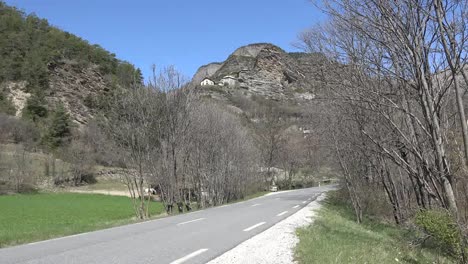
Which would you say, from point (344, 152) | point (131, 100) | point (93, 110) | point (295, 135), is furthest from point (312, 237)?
point (93, 110)

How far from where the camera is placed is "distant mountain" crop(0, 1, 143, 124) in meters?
102

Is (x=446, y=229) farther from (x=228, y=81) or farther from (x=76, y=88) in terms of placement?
(x=228, y=81)

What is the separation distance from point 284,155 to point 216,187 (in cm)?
4551

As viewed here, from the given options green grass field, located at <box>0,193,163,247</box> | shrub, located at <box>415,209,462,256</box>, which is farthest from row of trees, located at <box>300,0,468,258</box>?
green grass field, located at <box>0,193,163,247</box>

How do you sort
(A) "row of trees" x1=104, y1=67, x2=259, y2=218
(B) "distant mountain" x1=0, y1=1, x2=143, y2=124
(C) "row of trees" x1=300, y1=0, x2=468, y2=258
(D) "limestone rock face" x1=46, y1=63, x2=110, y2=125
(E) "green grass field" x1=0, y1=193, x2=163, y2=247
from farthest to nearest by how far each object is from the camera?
(D) "limestone rock face" x1=46, y1=63, x2=110, y2=125
(B) "distant mountain" x1=0, y1=1, x2=143, y2=124
(A) "row of trees" x1=104, y1=67, x2=259, y2=218
(E) "green grass field" x1=0, y1=193, x2=163, y2=247
(C) "row of trees" x1=300, y1=0, x2=468, y2=258

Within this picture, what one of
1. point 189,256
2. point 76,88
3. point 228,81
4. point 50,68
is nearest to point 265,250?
point 189,256

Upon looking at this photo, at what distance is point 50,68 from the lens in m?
110

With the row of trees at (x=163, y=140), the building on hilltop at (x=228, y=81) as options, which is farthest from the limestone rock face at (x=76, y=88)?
the row of trees at (x=163, y=140)

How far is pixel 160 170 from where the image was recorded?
1065 inches

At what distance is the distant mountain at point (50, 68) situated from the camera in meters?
102

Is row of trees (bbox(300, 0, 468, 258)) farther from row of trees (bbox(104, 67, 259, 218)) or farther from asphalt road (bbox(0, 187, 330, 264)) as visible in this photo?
row of trees (bbox(104, 67, 259, 218))

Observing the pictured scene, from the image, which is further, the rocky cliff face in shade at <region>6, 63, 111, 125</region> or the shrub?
the rocky cliff face in shade at <region>6, 63, 111, 125</region>

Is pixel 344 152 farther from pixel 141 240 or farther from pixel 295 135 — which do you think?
pixel 295 135

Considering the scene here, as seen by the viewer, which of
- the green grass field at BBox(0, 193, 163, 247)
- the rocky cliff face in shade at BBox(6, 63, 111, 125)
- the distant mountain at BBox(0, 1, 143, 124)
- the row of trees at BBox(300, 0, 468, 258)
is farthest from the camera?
the distant mountain at BBox(0, 1, 143, 124)
